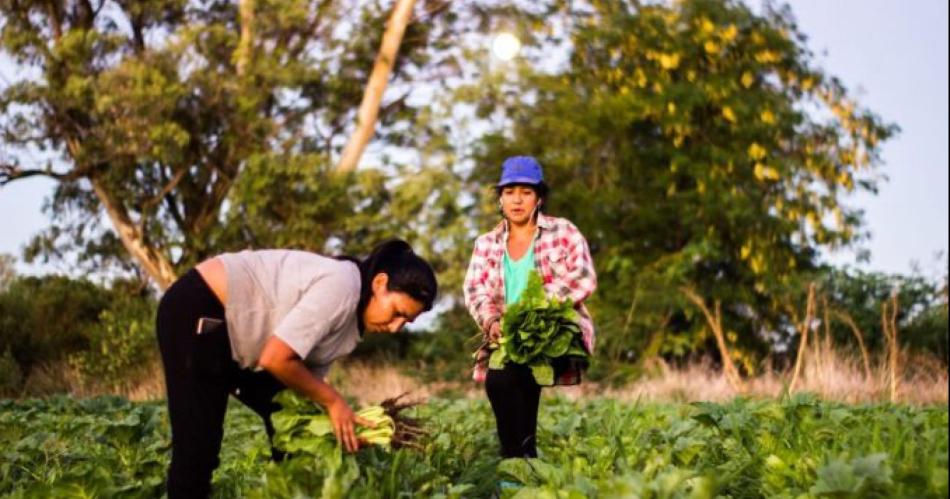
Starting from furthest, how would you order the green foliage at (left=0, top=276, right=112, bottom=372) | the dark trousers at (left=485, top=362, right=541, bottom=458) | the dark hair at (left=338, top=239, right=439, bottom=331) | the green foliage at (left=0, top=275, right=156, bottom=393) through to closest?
the green foliage at (left=0, top=276, right=112, bottom=372), the green foliage at (left=0, top=275, right=156, bottom=393), the dark trousers at (left=485, top=362, right=541, bottom=458), the dark hair at (left=338, top=239, right=439, bottom=331)

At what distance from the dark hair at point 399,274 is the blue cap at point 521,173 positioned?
1578 millimetres

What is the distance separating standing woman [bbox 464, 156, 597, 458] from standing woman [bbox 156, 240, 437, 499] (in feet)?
4.26

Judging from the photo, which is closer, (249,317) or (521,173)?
(249,317)

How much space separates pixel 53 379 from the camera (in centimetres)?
1734

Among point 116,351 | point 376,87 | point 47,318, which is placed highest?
point 376,87

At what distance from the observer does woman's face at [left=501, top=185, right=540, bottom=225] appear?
18.2 feet

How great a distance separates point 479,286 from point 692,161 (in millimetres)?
12574

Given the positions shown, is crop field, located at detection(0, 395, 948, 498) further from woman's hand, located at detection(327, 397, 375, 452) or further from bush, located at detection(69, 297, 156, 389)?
bush, located at detection(69, 297, 156, 389)

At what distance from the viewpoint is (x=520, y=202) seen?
556 cm

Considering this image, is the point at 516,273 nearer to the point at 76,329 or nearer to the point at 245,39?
the point at 76,329

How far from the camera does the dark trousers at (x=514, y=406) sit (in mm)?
5148

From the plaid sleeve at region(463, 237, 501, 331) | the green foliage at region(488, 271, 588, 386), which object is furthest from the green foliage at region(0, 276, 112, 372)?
the green foliage at region(488, 271, 588, 386)

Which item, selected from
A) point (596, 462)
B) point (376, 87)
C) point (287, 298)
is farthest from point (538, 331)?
point (376, 87)

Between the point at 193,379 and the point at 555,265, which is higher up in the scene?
the point at 555,265
